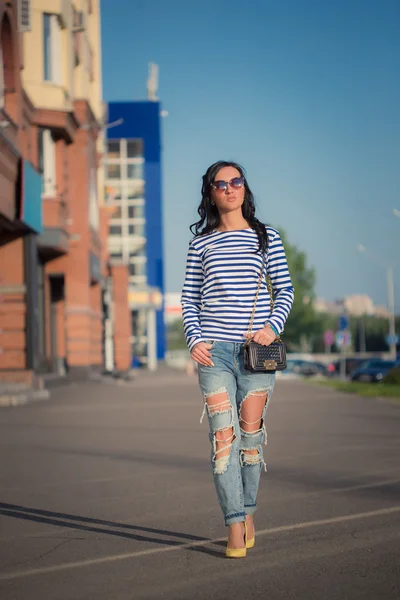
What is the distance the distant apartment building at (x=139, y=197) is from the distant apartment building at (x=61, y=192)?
2159 inches

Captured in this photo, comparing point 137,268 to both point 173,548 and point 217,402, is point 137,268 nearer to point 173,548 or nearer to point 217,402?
point 173,548

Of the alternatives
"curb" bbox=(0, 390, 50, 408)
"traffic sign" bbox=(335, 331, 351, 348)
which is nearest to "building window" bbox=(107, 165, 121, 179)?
"traffic sign" bbox=(335, 331, 351, 348)

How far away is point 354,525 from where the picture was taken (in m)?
5.83

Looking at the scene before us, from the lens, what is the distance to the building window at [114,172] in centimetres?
10094

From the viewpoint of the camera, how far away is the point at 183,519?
618 cm

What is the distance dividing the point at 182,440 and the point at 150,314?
64.8 m

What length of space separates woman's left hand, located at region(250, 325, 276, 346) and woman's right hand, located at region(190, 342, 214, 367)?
0.76 feet

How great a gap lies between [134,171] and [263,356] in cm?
9727

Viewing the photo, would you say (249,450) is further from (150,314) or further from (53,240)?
(150,314)

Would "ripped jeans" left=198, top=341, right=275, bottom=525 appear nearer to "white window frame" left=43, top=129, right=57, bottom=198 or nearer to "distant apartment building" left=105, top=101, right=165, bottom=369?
"white window frame" left=43, top=129, right=57, bottom=198

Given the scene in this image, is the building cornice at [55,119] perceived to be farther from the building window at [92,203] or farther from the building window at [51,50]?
the building window at [92,203]

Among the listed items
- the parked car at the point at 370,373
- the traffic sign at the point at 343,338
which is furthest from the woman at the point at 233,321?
the parked car at the point at 370,373

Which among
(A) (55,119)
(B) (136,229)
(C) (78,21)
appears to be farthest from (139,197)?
(A) (55,119)

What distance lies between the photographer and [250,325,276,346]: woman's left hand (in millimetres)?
4879
